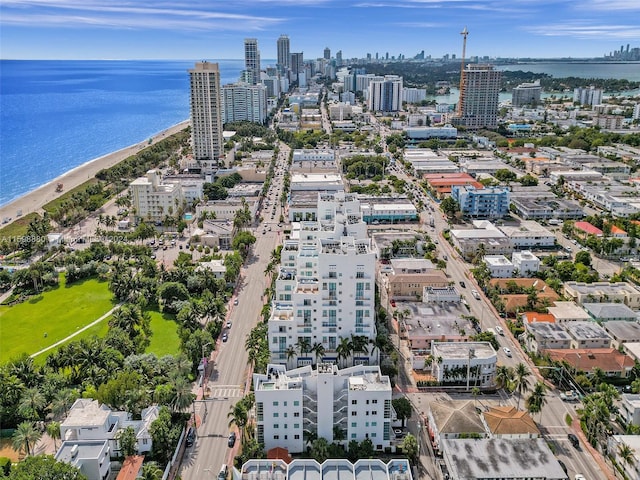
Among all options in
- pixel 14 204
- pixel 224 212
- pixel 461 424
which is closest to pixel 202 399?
pixel 461 424

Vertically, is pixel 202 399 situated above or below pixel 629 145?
below

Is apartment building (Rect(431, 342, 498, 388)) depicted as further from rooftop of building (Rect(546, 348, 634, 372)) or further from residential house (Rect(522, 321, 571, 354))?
residential house (Rect(522, 321, 571, 354))

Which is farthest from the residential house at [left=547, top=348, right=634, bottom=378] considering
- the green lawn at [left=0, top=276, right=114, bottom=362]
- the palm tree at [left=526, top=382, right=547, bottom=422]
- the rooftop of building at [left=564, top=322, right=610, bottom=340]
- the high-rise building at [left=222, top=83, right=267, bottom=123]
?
the high-rise building at [left=222, top=83, right=267, bottom=123]

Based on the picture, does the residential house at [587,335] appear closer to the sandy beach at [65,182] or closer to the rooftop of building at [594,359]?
the rooftop of building at [594,359]

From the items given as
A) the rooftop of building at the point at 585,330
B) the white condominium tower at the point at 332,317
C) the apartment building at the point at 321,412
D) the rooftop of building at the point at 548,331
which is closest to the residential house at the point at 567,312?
the rooftop of building at the point at 585,330

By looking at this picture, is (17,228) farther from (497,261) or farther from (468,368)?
(468,368)

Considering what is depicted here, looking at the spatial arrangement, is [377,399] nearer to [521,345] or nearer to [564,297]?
[521,345]

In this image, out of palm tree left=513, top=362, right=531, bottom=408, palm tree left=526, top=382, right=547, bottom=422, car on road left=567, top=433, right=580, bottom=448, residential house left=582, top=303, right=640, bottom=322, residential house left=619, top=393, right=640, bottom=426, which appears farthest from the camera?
residential house left=582, top=303, right=640, bottom=322
